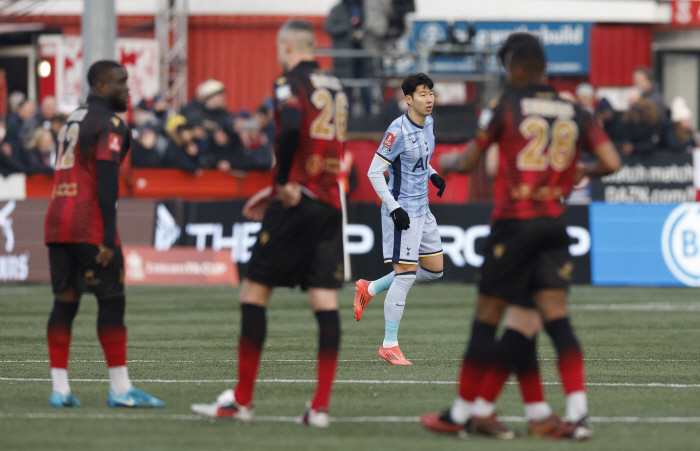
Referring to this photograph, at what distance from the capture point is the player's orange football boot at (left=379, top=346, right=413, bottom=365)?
9.77m

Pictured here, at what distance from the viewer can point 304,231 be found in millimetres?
6824

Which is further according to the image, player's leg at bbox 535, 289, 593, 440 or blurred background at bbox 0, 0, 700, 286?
blurred background at bbox 0, 0, 700, 286

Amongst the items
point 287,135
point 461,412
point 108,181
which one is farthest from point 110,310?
point 461,412

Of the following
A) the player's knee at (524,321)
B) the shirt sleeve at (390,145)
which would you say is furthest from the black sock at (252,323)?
the shirt sleeve at (390,145)

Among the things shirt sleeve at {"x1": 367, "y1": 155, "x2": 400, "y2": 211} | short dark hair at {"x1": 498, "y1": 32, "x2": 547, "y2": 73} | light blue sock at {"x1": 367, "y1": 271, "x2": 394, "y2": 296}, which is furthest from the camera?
light blue sock at {"x1": 367, "y1": 271, "x2": 394, "y2": 296}

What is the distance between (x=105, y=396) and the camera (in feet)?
26.2

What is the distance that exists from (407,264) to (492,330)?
3819 millimetres

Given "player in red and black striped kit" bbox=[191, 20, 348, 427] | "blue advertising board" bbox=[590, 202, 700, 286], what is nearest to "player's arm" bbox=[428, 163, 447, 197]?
"player in red and black striped kit" bbox=[191, 20, 348, 427]

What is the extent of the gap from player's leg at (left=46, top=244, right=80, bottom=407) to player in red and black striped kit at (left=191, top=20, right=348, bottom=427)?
110 centimetres

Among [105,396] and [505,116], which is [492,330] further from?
[105,396]

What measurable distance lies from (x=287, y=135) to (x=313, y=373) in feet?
10.0

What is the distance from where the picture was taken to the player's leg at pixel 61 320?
7.52 metres

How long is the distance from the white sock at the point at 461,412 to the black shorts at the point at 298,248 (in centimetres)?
106

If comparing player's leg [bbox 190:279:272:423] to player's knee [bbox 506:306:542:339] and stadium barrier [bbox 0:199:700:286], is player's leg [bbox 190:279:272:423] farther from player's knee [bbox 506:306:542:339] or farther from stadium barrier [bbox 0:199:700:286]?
stadium barrier [bbox 0:199:700:286]
